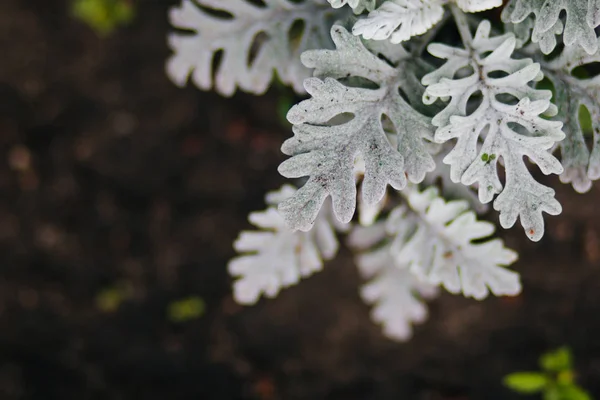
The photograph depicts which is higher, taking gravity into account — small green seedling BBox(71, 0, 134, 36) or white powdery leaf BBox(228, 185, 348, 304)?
small green seedling BBox(71, 0, 134, 36)

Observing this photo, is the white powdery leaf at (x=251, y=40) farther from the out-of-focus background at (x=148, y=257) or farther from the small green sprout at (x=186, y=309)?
the small green sprout at (x=186, y=309)

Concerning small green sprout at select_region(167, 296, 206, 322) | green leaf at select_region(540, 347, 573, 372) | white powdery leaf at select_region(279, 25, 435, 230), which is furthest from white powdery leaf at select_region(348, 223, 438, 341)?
small green sprout at select_region(167, 296, 206, 322)

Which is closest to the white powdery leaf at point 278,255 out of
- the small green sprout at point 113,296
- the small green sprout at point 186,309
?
the small green sprout at point 186,309

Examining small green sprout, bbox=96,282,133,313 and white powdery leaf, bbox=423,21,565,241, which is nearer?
white powdery leaf, bbox=423,21,565,241


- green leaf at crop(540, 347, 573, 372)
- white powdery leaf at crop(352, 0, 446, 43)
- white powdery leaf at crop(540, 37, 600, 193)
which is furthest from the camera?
green leaf at crop(540, 347, 573, 372)

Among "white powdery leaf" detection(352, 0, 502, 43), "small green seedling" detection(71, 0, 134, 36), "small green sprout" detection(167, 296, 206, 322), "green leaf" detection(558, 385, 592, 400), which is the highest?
"small green seedling" detection(71, 0, 134, 36)

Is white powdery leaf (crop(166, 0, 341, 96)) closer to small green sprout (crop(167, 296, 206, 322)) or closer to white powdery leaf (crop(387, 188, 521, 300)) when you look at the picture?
white powdery leaf (crop(387, 188, 521, 300))

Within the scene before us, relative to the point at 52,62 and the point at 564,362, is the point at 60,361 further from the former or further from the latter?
the point at 564,362

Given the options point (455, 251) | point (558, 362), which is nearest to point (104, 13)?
point (455, 251)
